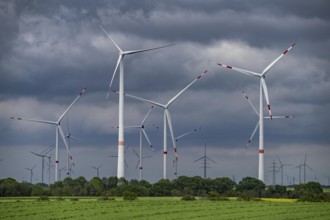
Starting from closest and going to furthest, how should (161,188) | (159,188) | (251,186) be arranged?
(159,188) < (161,188) < (251,186)

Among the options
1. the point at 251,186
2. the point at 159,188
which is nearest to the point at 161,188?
the point at 159,188

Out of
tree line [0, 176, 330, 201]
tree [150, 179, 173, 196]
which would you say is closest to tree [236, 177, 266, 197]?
tree line [0, 176, 330, 201]

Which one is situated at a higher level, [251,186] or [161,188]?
[251,186]

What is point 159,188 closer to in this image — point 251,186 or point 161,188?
point 161,188

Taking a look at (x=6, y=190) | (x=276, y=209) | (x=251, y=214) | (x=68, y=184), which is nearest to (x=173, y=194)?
(x=68, y=184)

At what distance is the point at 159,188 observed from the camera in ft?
533

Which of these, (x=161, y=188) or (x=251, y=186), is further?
(x=251, y=186)

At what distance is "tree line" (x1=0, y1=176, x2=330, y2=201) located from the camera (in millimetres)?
151250

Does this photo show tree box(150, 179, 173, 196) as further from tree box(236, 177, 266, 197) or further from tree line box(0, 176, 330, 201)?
tree box(236, 177, 266, 197)

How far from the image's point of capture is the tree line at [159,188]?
151250 mm

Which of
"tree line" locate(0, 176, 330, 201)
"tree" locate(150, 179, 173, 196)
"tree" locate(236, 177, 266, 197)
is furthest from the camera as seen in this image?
"tree" locate(150, 179, 173, 196)

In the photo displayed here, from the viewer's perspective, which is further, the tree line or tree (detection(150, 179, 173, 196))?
tree (detection(150, 179, 173, 196))

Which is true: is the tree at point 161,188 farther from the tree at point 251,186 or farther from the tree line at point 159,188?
the tree at point 251,186

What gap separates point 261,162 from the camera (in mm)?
163375
